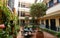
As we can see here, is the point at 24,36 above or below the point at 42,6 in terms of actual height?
below

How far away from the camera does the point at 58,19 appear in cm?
1975

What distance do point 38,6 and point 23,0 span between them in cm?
1942

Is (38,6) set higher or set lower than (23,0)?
lower

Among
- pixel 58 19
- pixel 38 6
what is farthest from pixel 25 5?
pixel 58 19

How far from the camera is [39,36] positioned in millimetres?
13273

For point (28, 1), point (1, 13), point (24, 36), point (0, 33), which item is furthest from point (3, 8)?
point (28, 1)

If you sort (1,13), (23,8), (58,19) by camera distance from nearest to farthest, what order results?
(1,13) → (58,19) → (23,8)

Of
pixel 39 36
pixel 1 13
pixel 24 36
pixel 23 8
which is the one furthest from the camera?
pixel 23 8

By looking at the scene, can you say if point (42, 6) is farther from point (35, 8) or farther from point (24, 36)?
point (24, 36)

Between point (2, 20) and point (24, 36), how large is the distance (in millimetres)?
10076

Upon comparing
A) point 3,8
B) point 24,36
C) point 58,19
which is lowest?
point 24,36

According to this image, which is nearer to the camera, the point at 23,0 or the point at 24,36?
the point at 24,36

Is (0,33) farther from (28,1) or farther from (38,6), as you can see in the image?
(28,1)

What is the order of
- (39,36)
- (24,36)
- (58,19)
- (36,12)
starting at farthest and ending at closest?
(36,12)
(58,19)
(24,36)
(39,36)
